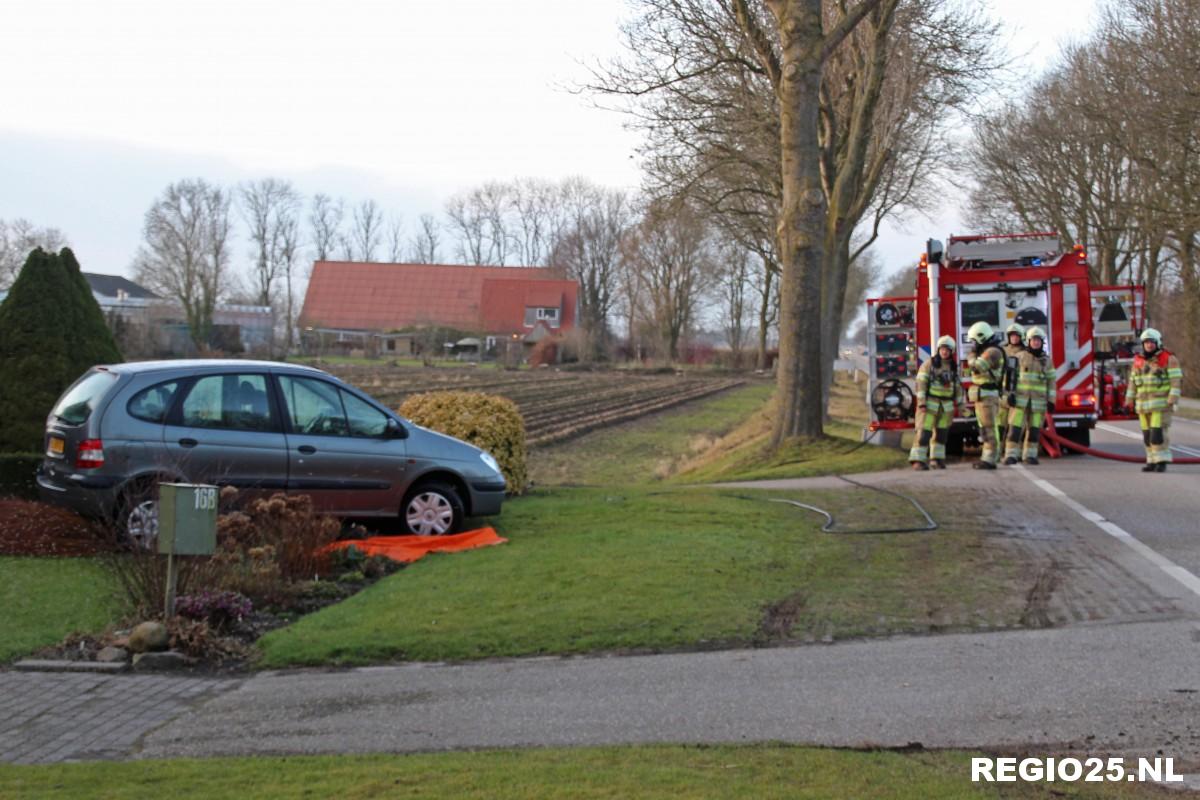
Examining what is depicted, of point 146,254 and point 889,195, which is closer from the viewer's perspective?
point 889,195

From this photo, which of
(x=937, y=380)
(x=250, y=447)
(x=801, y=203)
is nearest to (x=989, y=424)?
(x=937, y=380)

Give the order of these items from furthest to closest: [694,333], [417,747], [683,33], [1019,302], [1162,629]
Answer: [694,333], [683,33], [1019,302], [1162,629], [417,747]

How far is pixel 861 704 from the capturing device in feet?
20.3

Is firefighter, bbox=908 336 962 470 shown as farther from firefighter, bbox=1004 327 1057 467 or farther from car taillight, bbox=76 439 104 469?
car taillight, bbox=76 439 104 469

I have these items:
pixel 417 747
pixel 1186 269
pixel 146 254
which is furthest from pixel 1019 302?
pixel 146 254

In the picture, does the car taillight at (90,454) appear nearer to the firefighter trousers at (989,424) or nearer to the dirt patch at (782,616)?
the dirt patch at (782,616)

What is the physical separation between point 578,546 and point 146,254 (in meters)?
84.3

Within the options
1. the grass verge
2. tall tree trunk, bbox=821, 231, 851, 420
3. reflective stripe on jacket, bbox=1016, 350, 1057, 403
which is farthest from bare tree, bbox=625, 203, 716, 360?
reflective stripe on jacket, bbox=1016, 350, 1057, 403

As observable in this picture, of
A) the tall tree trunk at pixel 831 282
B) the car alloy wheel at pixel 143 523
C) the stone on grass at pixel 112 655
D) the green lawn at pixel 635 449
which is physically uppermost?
the tall tree trunk at pixel 831 282

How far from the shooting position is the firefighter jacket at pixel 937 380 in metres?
16.6

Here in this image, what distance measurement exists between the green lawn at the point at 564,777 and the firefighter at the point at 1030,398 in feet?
40.8

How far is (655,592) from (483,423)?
575cm

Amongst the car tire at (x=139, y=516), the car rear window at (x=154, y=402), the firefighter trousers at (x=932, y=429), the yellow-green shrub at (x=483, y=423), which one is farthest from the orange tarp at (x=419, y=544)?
the firefighter trousers at (x=932, y=429)

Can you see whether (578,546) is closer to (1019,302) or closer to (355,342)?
(1019,302)
